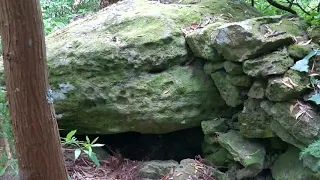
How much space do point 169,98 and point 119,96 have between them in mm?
436

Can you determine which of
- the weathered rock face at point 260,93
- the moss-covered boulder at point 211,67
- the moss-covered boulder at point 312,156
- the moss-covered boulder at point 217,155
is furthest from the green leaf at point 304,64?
the moss-covered boulder at point 217,155

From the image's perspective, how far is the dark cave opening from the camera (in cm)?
377

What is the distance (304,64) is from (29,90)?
173 centimetres

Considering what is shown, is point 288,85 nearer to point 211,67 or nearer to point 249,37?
point 249,37

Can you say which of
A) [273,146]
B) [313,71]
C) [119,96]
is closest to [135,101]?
[119,96]

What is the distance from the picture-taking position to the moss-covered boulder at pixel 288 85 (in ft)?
8.02

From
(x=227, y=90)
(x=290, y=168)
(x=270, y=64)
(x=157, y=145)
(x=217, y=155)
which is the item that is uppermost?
(x=270, y=64)

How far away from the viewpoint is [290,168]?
2.72 m

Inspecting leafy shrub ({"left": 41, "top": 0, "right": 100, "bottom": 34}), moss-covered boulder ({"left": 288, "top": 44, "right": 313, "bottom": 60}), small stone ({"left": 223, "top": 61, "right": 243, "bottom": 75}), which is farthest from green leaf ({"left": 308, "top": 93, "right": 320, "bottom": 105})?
leafy shrub ({"left": 41, "top": 0, "right": 100, "bottom": 34})

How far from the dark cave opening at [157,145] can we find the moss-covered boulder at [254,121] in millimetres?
873

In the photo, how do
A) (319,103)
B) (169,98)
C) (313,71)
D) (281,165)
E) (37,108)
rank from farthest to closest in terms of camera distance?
(169,98) < (281,165) < (313,71) < (319,103) < (37,108)

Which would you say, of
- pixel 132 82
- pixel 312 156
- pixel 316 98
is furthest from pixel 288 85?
pixel 132 82

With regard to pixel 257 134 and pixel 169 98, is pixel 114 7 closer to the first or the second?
pixel 169 98

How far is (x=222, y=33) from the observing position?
288cm
